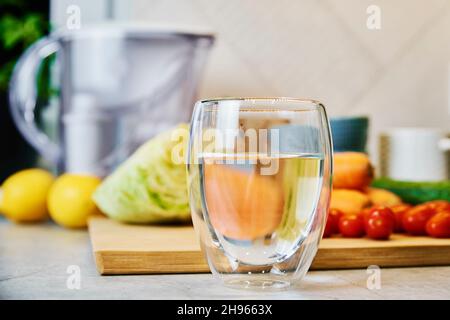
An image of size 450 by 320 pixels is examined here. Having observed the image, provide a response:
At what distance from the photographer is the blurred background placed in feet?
4.66

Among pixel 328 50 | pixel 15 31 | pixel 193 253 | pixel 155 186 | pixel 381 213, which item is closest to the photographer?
pixel 193 253

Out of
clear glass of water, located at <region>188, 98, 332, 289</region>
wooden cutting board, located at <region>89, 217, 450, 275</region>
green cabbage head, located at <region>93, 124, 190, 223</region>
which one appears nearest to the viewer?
clear glass of water, located at <region>188, 98, 332, 289</region>

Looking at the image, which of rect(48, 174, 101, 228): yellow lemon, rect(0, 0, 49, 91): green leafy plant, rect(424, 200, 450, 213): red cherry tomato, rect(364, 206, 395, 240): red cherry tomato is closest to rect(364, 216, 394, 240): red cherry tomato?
rect(364, 206, 395, 240): red cherry tomato

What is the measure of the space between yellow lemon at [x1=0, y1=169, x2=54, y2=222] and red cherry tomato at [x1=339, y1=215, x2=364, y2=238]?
52cm

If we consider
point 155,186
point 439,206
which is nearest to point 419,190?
point 439,206

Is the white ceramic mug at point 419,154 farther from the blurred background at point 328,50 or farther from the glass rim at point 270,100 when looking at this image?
the glass rim at point 270,100

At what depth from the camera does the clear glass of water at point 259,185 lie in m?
0.58

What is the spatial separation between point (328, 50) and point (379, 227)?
2.54ft

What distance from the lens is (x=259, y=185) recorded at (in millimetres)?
579

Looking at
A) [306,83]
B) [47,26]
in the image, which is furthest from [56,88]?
[306,83]

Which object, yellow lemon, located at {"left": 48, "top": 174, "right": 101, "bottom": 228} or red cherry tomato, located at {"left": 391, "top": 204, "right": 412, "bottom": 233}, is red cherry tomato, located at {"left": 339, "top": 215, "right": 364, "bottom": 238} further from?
yellow lemon, located at {"left": 48, "top": 174, "right": 101, "bottom": 228}

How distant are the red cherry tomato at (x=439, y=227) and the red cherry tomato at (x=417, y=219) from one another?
0.02m

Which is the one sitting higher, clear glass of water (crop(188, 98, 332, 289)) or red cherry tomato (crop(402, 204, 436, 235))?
clear glass of water (crop(188, 98, 332, 289))

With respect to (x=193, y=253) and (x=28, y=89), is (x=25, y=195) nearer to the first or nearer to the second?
(x=28, y=89)
